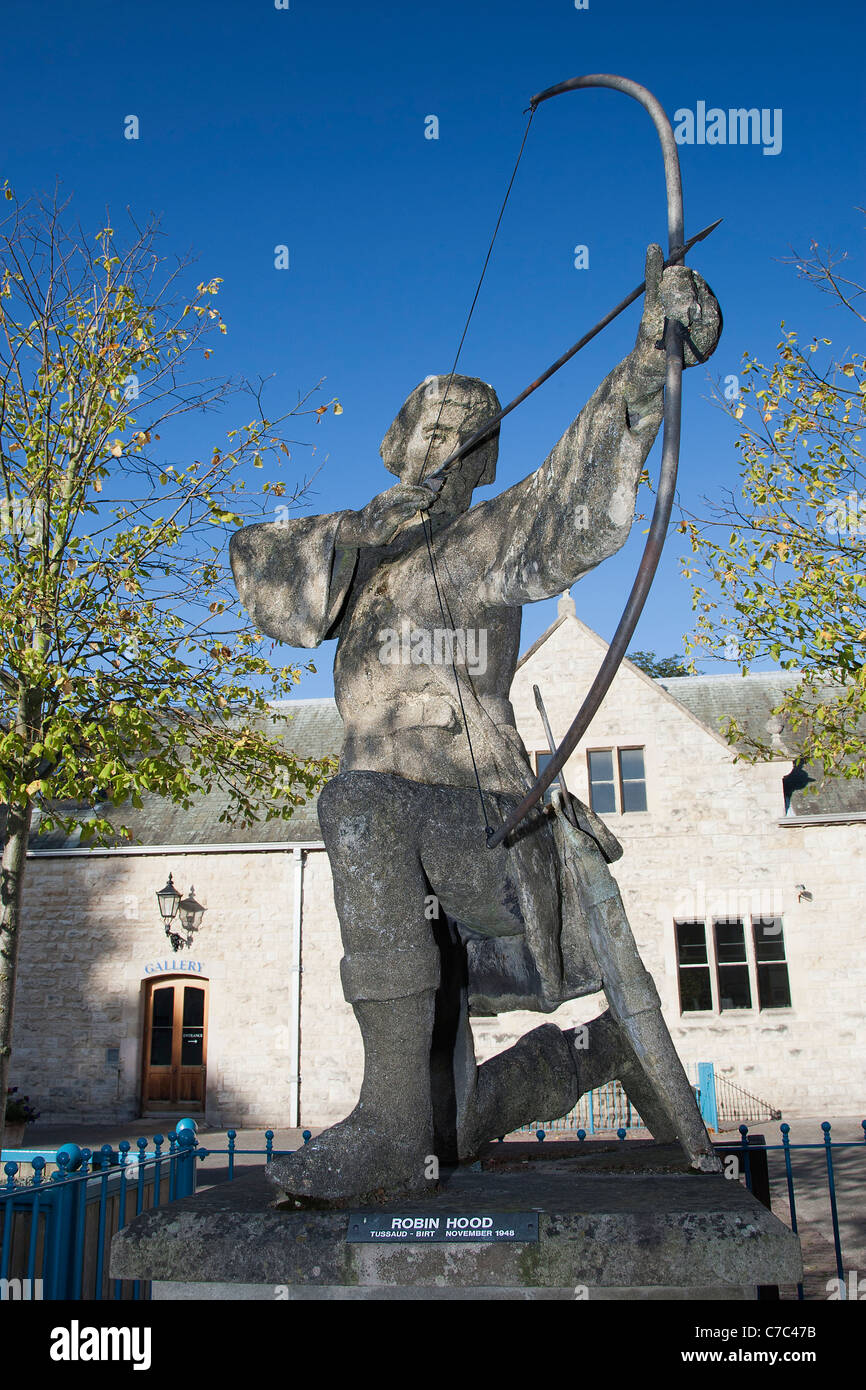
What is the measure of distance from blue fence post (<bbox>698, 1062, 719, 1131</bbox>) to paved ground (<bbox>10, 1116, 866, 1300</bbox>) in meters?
0.26

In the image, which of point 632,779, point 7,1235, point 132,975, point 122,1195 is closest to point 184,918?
point 132,975

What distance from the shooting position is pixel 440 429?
3.15 metres

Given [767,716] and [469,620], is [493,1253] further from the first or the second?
[767,716]

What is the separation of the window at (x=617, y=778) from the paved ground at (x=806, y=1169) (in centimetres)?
504

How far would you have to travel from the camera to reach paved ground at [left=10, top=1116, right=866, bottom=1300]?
746 cm

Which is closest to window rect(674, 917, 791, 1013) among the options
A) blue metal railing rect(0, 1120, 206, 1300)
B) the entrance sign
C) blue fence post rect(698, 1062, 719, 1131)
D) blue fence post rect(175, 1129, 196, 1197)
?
blue fence post rect(698, 1062, 719, 1131)

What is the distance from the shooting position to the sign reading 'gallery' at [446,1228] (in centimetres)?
215

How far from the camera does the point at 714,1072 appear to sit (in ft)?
48.4

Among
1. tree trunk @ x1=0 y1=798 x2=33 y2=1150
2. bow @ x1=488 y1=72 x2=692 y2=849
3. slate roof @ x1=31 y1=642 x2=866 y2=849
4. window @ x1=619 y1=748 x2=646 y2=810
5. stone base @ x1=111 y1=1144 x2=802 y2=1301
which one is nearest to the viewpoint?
stone base @ x1=111 y1=1144 x2=802 y2=1301

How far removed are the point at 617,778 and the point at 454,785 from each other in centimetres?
1415

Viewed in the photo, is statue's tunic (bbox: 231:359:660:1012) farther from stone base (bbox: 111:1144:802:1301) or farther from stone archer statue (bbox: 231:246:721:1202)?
stone base (bbox: 111:1144:802:1301)

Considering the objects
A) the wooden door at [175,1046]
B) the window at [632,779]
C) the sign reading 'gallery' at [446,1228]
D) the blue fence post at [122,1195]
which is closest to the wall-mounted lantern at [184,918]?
the wooden door at [175,1046]

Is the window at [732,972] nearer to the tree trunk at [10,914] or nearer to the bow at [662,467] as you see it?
the tree trunk at [10,914]
